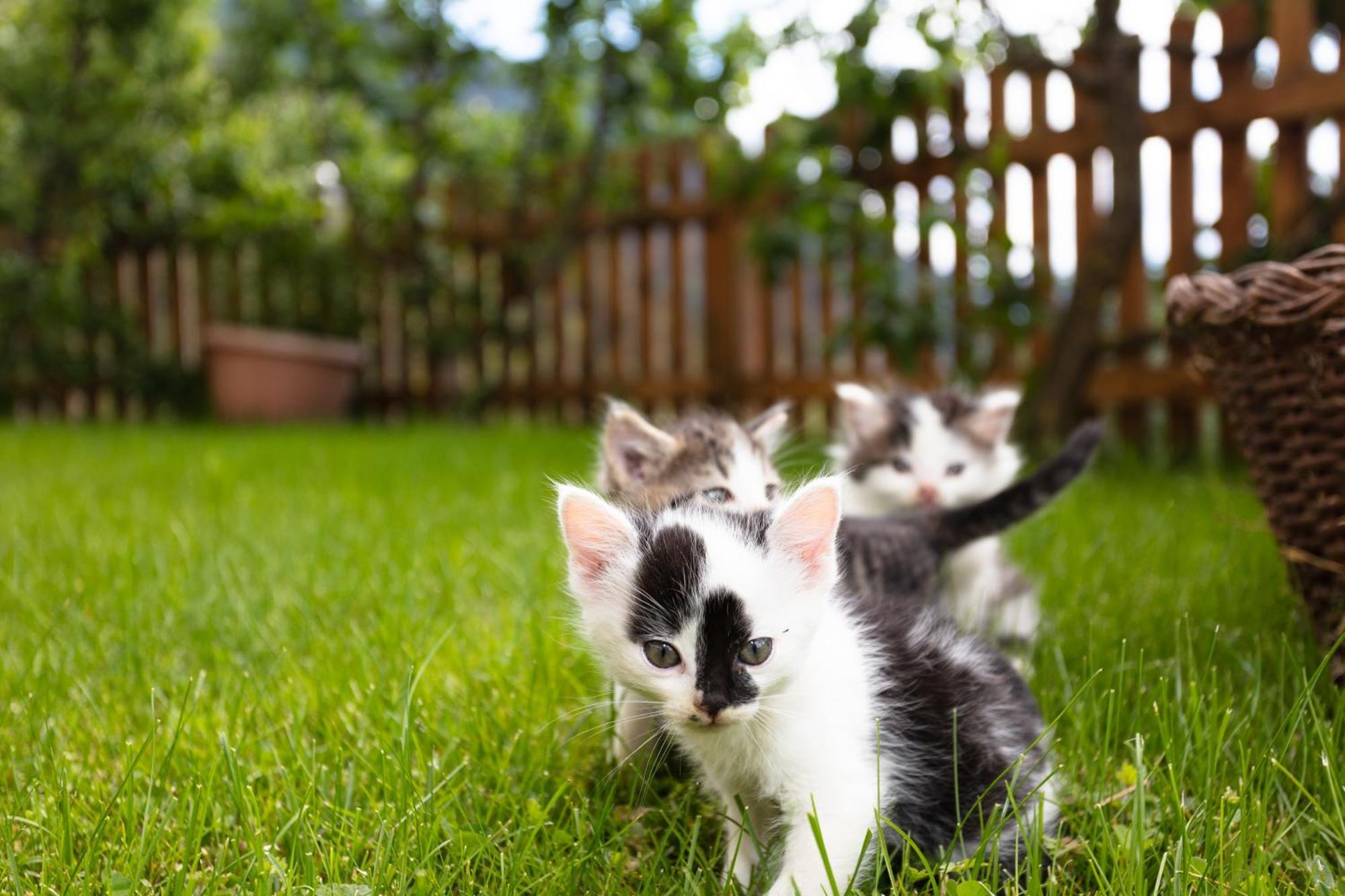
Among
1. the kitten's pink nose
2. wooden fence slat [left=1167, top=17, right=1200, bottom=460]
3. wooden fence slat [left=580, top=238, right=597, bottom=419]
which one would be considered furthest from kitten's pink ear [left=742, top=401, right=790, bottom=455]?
wooden fence slat [left=580, top=238, right=597, bottom=419]

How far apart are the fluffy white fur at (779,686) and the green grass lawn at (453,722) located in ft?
0.33

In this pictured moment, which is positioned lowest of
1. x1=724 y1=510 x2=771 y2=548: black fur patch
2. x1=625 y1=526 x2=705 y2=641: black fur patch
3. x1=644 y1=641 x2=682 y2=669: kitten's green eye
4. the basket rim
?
x1=644 y1=641 x2=682 y2=669: kitten's green eye

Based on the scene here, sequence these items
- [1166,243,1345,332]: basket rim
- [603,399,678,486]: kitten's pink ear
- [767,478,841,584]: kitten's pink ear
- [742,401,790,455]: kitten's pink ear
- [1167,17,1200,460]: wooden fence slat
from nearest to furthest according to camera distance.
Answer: [767,478,841,584]: kitten's pink ear
[1166,243,1345,332]: basket rim
[603,399,678,486]: kitten's pink ear
[742,401,790,455]: kitten's pink ear
[1167,17,1200,460]: wooden fence slat

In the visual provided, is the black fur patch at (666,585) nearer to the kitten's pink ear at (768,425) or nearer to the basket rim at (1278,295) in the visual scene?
the kitten's pink ear at (768,425)

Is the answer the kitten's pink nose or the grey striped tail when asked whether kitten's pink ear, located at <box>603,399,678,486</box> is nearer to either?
the grey striped tail

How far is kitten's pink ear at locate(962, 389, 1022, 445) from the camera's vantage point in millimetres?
2926

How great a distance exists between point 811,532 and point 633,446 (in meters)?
0.86

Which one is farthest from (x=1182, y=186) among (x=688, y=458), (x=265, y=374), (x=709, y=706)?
(x=265, y=374)

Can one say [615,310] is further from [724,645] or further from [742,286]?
[724,645]

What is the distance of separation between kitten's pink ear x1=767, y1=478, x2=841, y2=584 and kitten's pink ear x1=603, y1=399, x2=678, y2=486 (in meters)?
0.79

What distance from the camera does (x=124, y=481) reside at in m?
4.55

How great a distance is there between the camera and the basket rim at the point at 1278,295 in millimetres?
1708

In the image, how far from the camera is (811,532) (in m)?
1.41

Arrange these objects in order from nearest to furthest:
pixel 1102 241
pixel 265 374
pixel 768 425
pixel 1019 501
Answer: pixel 1019 501 < pixel 768 425 < pixel 1102 241 < pixel 265 374
